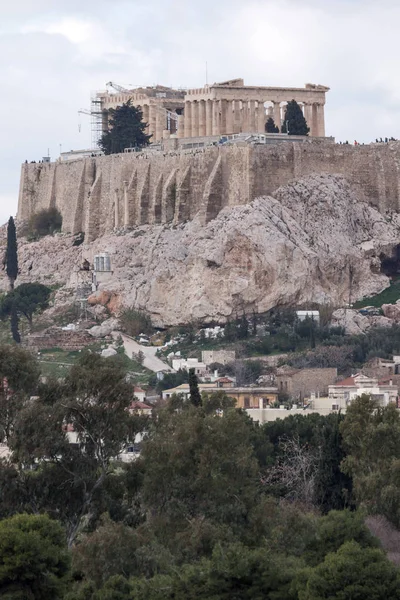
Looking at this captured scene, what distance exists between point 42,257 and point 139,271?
28.8 feet

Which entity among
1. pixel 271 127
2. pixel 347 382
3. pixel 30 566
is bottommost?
pixel 30 566

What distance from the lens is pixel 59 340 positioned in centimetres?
9288

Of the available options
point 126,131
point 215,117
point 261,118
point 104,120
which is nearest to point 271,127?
point 261,118

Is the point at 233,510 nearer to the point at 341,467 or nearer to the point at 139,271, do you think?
the point at 341,467

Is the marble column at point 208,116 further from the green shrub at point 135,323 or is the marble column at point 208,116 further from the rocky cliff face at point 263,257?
the green shrub at point 135,323

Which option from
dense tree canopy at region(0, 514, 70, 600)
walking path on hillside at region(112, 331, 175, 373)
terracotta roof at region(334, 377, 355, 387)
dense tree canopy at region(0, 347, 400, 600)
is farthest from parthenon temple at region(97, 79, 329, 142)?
dense tree canopy at region(0, 514, 70, 600)

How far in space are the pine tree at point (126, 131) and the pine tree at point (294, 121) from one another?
713 cm

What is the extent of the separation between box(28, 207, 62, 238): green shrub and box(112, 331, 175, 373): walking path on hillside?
14387 mm

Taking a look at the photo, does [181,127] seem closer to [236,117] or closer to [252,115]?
[236,117]

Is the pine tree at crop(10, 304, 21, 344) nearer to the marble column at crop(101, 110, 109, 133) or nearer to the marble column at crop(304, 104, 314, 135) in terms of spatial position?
the marble column at crop(304, 104, 314, 135)

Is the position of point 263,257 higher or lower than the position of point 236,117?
lower

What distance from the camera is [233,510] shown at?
54438 millimetres

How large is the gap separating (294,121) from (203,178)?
5.32 m

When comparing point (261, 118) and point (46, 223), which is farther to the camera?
point (46, 223)
